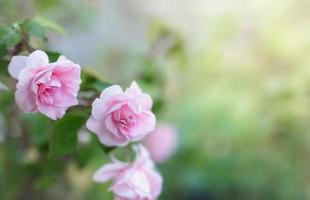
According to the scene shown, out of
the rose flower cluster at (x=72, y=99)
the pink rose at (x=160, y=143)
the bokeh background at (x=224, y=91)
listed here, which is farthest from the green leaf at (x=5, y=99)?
the pink rose at (x=160, y=143)

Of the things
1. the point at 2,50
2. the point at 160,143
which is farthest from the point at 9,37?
the point at 160,143

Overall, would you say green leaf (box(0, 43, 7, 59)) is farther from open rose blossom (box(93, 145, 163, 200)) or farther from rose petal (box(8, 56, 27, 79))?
open rose blossom (box(93, 145, 163, 200))

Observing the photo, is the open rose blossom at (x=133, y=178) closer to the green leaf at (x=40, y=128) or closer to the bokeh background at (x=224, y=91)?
the green leaf at (x=40, y=128)

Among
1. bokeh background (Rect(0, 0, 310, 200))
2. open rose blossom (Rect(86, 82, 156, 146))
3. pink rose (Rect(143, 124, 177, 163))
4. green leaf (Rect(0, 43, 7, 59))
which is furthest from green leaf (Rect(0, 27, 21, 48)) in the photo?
pink rose (Rect(143, 124, 177, 163))

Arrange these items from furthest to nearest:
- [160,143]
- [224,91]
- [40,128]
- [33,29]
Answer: [224,91] < [160,143] < [40,128] < [33,29]

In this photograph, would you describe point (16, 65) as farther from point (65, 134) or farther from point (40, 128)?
point (40, 128)

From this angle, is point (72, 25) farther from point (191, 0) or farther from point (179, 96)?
point (191, 0)
